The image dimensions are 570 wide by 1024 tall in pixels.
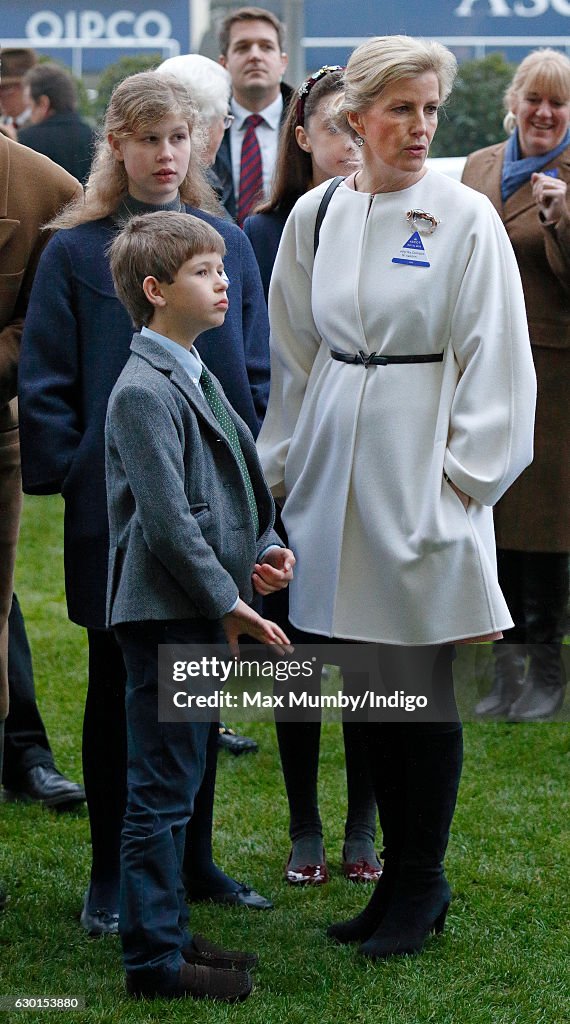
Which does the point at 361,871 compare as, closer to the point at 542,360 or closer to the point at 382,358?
the point at 382,358

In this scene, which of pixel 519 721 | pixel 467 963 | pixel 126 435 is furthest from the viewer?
pixel 519 721

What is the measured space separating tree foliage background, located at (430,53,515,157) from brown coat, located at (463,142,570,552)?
219 cm

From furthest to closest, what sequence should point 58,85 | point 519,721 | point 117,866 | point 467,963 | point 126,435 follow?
point 58,85 < point 519,721 < point 117,866 < point 467,963 < point 126,435

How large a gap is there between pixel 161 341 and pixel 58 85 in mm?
4847

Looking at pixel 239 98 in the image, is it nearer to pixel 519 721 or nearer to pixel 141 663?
pixel 519 721

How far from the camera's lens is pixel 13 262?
11.7 feet

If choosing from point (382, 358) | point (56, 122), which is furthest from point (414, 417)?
point (56, 122)

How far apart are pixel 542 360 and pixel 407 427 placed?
2.09 meters

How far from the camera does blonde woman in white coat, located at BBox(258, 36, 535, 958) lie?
306 cm

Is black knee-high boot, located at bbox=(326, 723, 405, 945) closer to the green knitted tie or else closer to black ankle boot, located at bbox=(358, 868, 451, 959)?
black ankle boot, located at bbox=(358, 868, 451, 959)

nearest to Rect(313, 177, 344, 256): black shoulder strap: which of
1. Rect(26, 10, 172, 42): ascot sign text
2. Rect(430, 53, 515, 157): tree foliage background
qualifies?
Rect(430, 53, 515, 157): tree foliage background

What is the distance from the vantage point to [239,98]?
5.71m

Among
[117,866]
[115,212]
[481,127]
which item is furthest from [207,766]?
[481,127]

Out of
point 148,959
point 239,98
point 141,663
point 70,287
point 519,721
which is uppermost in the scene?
point 239,98
